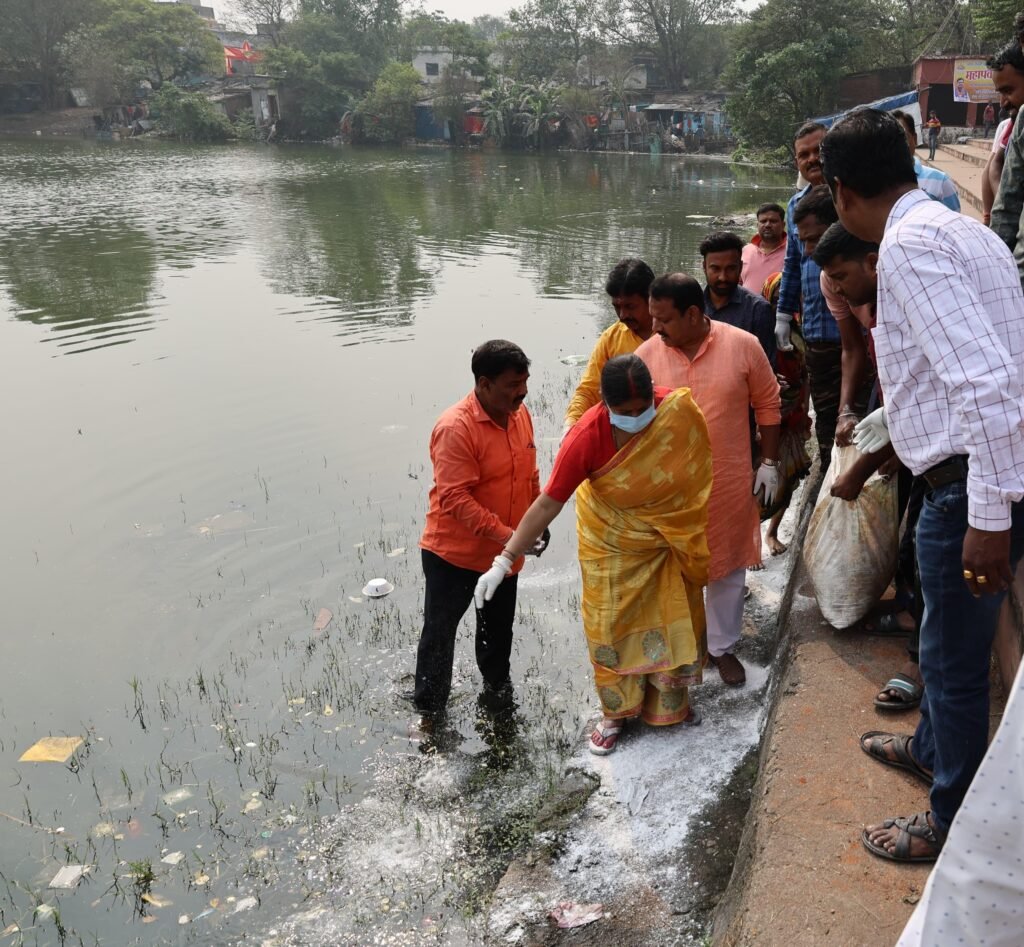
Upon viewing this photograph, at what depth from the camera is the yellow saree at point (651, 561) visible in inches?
124

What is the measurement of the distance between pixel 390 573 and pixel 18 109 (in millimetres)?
70108

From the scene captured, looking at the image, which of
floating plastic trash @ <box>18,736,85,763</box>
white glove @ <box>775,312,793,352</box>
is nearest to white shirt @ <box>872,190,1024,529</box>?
white glove @ <box>775,312,793,352</box>

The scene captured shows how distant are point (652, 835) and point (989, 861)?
1770 millimetres

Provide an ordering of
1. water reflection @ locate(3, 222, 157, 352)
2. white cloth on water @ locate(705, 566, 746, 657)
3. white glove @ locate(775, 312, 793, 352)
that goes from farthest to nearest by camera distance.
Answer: water reflection @ locate(3, 222, 157, 352) → white glove @ locate(775, 312, 793, 352) → white cloth on water @ locate(705, 566, 746, 657)

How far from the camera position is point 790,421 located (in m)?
4.53

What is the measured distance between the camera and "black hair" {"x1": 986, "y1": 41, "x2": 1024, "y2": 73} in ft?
11.7

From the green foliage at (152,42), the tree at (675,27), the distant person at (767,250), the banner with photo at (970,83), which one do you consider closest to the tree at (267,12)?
the green foliage at (152,42)

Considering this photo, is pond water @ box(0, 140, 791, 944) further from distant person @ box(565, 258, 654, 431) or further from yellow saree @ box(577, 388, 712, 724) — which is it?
distant person @ box(565, 258, 654, 431)

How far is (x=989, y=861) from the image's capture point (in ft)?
4.91

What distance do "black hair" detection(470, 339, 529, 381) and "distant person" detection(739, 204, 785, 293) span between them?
8.33ft

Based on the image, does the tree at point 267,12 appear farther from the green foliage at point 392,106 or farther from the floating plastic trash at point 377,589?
the floating plastic trash at point 377,589

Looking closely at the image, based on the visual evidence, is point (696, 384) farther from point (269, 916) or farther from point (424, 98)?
point (424, 98)

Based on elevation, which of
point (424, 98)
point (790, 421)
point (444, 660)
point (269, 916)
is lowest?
point (269, 916)

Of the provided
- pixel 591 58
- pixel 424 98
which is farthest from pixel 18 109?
pixel 591 58
